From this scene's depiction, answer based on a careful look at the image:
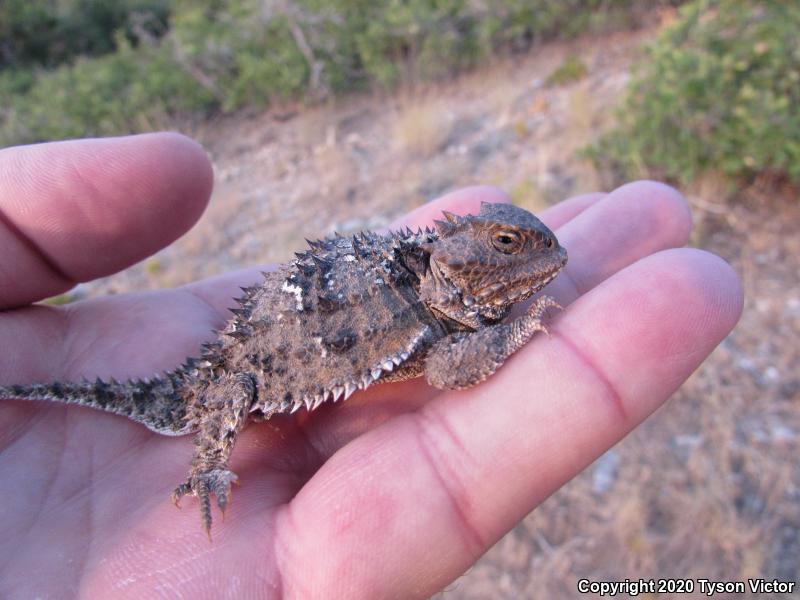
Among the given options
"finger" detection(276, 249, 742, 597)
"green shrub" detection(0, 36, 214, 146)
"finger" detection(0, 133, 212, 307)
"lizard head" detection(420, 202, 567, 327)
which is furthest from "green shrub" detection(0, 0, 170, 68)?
"finger" detection(276, 249, 742, 597)

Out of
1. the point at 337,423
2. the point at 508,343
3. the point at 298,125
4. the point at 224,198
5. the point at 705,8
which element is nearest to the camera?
the point at 508,343

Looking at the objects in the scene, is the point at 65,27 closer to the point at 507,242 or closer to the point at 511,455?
the point at 507,242

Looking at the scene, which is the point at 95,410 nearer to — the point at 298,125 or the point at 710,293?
the point at 710,293

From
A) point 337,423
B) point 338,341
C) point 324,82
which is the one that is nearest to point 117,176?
point 338,341

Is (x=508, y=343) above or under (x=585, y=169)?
above

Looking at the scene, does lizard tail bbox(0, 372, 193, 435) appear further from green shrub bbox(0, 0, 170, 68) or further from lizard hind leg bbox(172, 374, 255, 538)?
green shrub bbox(0, 0, 170, 68)

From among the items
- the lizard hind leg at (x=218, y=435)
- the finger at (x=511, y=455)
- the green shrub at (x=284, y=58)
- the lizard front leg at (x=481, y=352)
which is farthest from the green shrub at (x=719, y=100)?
the lizard hind leg at (x=218, y=435)

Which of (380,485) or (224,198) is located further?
(224,198)
